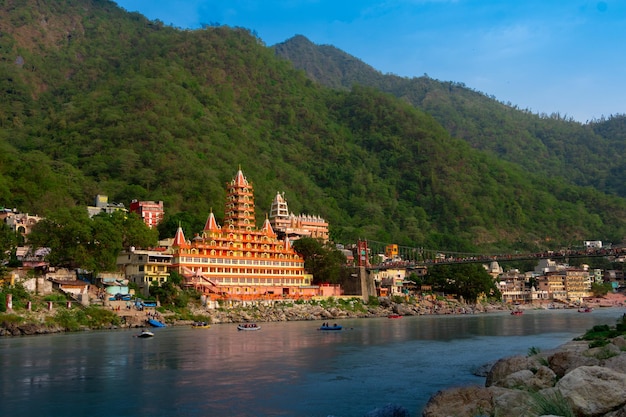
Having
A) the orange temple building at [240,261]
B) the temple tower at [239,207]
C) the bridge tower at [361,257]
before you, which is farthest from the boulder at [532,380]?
the bridge tower at [361,257]

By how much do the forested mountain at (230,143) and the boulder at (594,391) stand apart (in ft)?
222

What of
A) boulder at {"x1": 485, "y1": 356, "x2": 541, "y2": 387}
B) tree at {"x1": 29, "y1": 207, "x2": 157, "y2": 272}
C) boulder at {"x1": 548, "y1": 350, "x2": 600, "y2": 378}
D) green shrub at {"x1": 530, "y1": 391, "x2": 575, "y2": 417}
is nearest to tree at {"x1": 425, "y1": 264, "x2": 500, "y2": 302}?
tree at {"x1": 29, "y1": 207, "x2": 157, "y2": 272}

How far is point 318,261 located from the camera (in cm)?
7662

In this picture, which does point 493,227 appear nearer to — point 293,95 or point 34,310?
point 293,95

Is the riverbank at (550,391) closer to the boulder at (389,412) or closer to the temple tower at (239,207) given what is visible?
the boulder at (389,412)

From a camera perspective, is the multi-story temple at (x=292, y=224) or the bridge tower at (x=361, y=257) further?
the multi-story temple at (x=292, y=224)

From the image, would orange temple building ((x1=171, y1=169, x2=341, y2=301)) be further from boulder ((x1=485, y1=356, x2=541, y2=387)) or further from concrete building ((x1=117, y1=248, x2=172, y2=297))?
boulder ((x1=485, y1=356, x2=541, y2=387))

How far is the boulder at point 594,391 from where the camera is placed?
1052cm

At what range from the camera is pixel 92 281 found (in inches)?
2168

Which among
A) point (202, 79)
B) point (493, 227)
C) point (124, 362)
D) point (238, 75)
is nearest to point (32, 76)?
point (202, 79)

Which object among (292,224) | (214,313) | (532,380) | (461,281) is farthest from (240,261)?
(532,380)

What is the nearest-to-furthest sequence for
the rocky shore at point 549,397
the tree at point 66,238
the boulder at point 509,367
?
the rocky shore at point 549,397, the boulder at point 509,367, the tree at point 66,238

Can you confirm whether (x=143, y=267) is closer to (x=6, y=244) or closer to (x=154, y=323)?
(x=154, y=323)

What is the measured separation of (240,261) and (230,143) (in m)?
57.1
